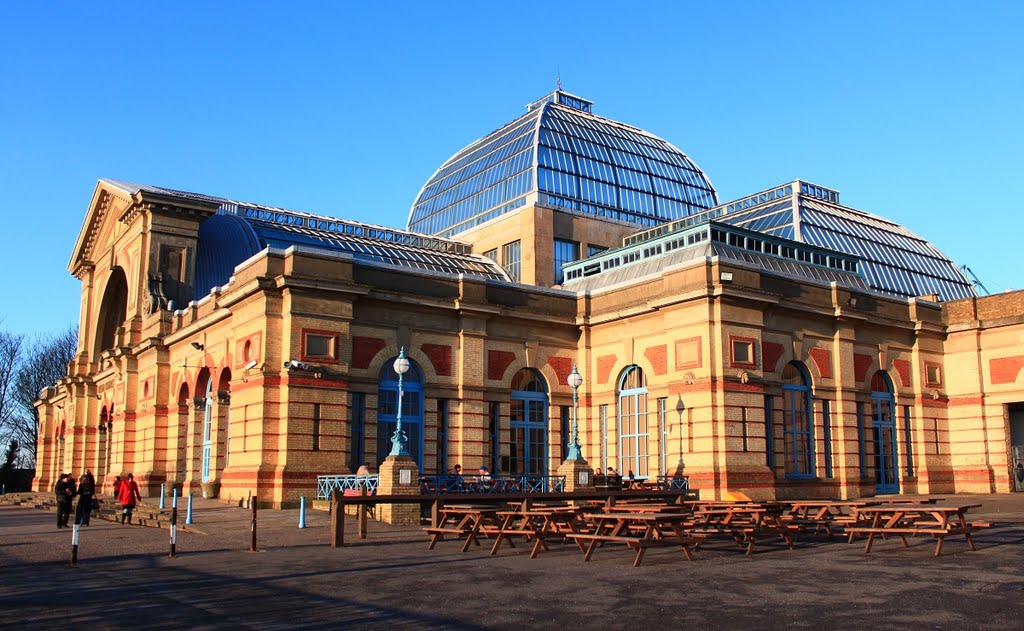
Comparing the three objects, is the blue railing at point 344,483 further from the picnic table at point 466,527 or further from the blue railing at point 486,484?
the picnic table at point 466,527

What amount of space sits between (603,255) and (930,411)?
52.1 feet

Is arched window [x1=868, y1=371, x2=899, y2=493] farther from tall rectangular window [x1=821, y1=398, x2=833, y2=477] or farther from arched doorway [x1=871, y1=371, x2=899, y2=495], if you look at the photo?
tall rectangular window [x1=821, y1=398, x2=833, y2=477]

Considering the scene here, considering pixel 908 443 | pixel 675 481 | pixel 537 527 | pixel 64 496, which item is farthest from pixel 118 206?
pixel 908 443

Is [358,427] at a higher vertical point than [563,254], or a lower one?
lower

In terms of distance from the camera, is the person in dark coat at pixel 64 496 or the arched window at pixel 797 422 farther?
the arched window at pixel 797 422

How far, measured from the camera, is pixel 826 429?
36.5 m

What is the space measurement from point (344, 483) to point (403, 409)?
5.08m

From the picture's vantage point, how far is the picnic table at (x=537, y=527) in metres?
19.0

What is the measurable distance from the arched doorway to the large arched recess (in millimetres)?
41350

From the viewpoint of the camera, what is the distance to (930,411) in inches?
1604

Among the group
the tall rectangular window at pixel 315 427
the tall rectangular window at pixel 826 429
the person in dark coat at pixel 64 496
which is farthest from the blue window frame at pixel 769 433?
the person in dark coat at pixel 64 496

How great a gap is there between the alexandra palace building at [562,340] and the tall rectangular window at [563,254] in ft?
0.37

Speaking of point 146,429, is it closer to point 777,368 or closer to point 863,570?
point 777,368

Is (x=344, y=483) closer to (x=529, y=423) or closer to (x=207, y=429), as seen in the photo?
(x=529, y=423)
